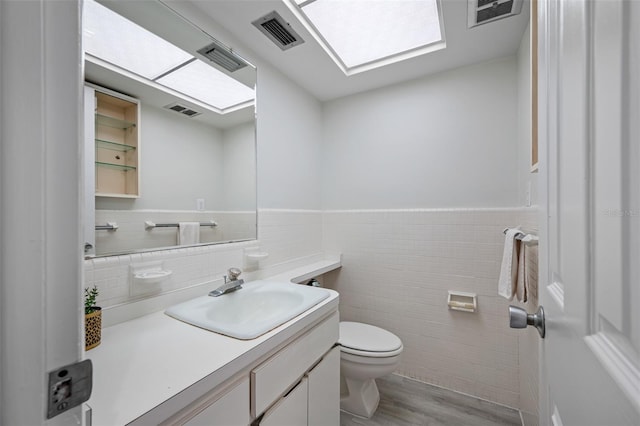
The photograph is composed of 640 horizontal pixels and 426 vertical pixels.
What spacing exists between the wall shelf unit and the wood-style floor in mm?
1759

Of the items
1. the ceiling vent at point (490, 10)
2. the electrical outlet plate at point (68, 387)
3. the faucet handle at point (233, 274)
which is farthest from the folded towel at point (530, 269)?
the electrical outlet plate at point (68, 387)

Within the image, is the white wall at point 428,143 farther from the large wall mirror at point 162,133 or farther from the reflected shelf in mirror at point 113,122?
the reflected shelf in mirror at point 113,122

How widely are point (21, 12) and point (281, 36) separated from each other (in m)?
1.49

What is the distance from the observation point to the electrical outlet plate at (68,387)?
287 mm

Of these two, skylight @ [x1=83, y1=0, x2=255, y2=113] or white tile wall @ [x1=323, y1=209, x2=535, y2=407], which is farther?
white tile wall @ [x1=323, y1=209, x2=535, y2=407]

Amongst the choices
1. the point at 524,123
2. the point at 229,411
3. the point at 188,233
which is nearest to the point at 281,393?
the point at 229,411

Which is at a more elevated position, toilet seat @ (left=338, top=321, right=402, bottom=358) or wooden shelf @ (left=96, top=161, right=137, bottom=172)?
wooden shelf @ (left=96, top=161, right=137, bottom=172)

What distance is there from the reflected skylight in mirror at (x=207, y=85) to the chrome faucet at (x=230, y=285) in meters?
0.95

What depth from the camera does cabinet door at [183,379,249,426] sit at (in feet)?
2.17

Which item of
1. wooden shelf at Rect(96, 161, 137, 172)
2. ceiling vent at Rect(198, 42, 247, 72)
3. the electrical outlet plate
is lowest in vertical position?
the electrical outlet plate

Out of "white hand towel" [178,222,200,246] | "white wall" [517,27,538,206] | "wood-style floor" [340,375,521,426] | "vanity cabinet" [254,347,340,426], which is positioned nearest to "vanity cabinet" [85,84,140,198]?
"white hand towel" [178,222,200,246]

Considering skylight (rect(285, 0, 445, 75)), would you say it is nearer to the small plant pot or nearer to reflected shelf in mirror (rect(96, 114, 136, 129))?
reflected shelf in mirror (rect(96, 114, 136, 129))

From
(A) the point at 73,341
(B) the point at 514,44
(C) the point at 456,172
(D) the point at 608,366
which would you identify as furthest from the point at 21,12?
(B) the point at 514,44

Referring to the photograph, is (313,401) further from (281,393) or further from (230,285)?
(230,285)
